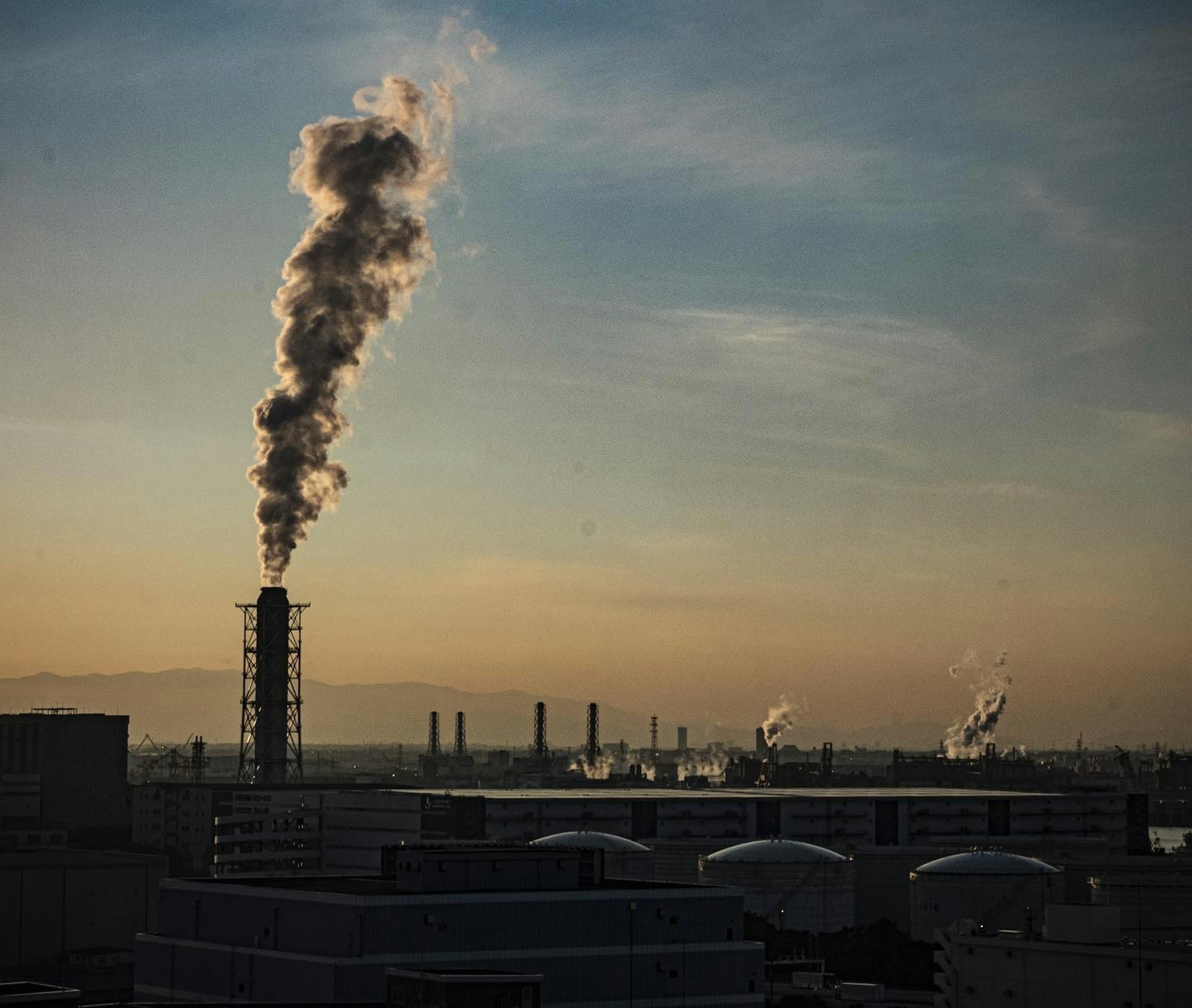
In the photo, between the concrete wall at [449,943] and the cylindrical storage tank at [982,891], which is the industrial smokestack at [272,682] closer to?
the cylindrical storage tank at [982,891]

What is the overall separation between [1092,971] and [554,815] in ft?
249

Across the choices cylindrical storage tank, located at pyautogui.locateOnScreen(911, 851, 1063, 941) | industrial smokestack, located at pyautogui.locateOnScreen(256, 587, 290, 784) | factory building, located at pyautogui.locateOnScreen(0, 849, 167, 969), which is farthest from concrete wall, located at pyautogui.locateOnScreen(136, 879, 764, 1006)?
industrial smokestack, located at pyautogui.locateOnScreen(256, 587, 290, 784)

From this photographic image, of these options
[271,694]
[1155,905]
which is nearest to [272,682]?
[271,694]

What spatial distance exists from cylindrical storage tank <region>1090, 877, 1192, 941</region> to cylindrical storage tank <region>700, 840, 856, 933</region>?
17577mm

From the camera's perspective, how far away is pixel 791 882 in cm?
13612

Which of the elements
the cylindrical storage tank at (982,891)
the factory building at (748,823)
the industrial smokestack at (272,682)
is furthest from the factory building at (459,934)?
the industrial smokestack at (272,682)

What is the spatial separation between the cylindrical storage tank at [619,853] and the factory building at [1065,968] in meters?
47.3

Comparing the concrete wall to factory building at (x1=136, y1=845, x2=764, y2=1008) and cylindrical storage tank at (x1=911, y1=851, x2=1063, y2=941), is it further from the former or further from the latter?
cylindrical storage tank at (x1=911, y1=851, x2=1063, y2=941)

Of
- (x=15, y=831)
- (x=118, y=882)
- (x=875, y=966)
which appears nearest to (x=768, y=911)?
(x=875, y=966)

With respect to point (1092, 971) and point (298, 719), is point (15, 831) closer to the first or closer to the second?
point (298, 719)

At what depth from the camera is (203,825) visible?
189500 millimetres

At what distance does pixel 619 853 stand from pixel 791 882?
12.1 m

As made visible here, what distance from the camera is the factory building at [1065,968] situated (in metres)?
80.9

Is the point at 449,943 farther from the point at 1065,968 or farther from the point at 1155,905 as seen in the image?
the point at 1155,905
